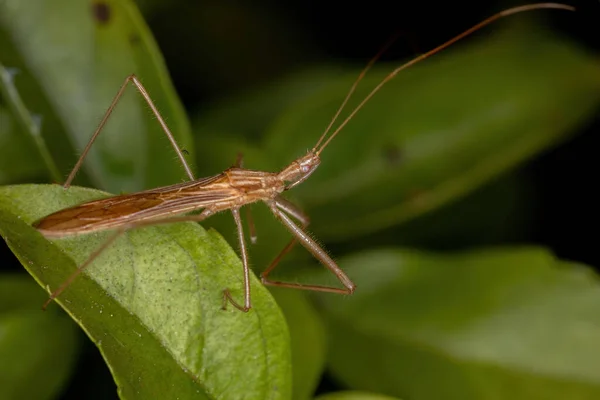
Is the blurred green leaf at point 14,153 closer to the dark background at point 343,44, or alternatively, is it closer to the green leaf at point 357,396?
the dark background at point 343,44

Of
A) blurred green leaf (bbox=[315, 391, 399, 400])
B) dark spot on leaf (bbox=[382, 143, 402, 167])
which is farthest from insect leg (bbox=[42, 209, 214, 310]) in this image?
dark spot on leaf (bbox=[382, 143, 402, 167])

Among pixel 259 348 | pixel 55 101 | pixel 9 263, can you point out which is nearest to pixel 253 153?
pixel 55 101

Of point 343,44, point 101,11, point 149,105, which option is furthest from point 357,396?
point 343,44

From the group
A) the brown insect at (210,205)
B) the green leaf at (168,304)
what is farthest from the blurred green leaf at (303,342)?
the green leaf at (168,304)

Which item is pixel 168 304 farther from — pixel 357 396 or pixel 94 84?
pixel 94 84

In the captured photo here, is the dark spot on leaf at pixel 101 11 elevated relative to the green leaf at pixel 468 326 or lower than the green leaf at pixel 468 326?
elevated

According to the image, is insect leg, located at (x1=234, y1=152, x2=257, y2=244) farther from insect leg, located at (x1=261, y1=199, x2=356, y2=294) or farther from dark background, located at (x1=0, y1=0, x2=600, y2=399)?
dark background, located at (x1=0, y1=0, x2=600, y2=399)
